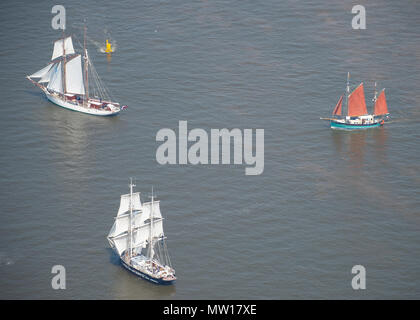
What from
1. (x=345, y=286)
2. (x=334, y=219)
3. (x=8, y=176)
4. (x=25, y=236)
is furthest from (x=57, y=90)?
(x=345, y=286)

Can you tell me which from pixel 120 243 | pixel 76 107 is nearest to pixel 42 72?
pixel 76 107

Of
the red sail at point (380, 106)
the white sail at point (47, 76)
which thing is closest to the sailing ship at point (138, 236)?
the white sail at point (47, 76)

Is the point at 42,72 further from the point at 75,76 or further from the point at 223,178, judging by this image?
the point at 223,178

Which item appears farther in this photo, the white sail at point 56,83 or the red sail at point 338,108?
the white sail at point 56,83

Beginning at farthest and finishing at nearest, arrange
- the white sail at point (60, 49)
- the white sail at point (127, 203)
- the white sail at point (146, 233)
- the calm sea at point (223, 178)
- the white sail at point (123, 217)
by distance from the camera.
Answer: the white sail at point (60, 49) → the white sail at point (146, 233) → the white sail at point (123, 217) → the white sail at point (127, 203) → the calm sea at point (223, 178)

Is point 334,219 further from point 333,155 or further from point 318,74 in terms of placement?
point 318,74

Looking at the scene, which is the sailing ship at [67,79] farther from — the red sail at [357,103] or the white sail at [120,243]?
the white sail at [120,243]

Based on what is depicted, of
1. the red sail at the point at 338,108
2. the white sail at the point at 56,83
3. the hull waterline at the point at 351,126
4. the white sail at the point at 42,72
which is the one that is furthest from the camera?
the white sail at the point at 42,72

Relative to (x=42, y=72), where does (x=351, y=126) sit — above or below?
below
